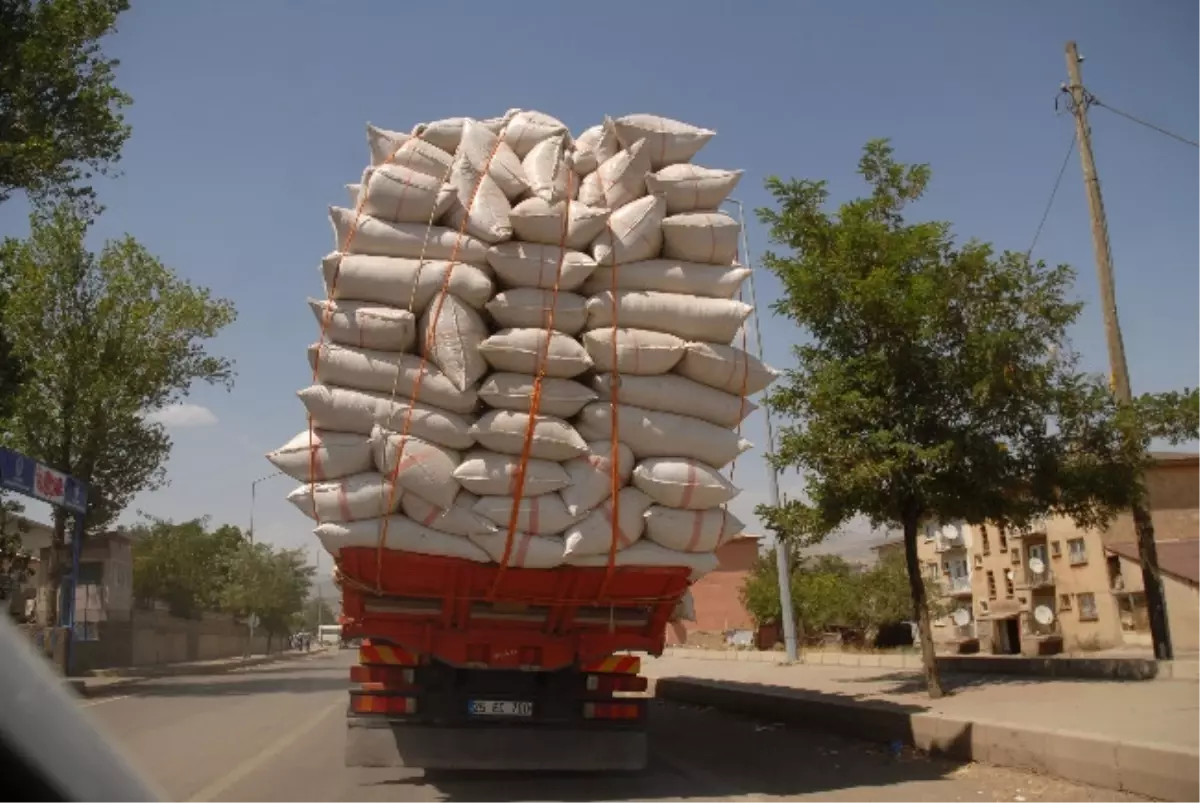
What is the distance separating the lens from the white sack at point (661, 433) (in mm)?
7324

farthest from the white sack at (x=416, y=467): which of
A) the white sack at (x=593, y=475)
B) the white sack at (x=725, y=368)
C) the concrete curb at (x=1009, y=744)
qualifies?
the concrete curb at (x=1009, y=744)

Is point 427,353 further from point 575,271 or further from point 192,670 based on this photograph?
point 192,670

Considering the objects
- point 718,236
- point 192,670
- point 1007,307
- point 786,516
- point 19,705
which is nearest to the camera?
point 19,705

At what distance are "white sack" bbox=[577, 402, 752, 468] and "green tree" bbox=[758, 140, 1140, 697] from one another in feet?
14.5

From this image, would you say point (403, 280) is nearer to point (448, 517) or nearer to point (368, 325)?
point (368, 325)

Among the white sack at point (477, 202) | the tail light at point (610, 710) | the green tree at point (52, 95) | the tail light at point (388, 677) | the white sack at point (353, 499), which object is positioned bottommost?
the tail light at point (610, 710)

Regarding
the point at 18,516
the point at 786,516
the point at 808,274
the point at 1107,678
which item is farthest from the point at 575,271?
the point at 18,516

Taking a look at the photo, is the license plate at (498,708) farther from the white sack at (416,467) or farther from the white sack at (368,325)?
the white sack at (368,325)

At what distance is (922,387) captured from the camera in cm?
1243

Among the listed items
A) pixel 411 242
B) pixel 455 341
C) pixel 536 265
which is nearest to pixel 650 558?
pixel 455 341

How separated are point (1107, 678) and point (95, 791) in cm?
1374

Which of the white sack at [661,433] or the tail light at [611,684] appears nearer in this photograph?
the white sack at [661,433]

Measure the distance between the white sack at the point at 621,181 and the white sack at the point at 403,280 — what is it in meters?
1.16

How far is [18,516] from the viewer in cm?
3553
